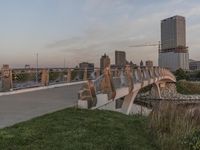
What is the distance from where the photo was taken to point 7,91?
20.6 m

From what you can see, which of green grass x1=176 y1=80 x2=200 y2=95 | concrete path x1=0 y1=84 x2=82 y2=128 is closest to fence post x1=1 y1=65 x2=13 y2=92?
concrete path x1=0 y1=84 x2=82 y2=128

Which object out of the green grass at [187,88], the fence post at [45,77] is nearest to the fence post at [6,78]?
the fence post at [45,77]

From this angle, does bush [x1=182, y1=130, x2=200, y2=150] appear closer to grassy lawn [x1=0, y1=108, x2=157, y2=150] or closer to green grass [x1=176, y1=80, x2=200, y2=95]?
grassy lawn [x1=0, y1=108, x2=157, y2=150]

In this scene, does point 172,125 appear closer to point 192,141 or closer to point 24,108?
point 192,141

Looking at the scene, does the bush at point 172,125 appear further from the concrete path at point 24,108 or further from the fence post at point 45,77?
the fence post at point 45,77

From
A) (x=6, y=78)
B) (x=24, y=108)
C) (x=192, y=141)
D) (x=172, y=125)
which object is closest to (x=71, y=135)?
(x=192, y=141)

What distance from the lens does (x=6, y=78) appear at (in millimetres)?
20547

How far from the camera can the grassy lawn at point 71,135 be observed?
8359 millimetres

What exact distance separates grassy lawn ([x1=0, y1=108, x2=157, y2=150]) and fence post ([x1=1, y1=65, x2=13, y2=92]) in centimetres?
856

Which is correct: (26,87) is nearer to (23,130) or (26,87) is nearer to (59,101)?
(59,101)

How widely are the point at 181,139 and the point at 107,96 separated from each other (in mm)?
6607

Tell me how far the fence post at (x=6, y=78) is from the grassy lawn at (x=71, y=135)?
8.56 m

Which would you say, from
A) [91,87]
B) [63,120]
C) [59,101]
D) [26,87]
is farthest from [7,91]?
[63,120]

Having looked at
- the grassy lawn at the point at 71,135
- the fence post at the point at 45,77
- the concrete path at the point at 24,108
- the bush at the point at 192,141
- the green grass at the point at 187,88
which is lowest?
the green grass at the point at 187,88
